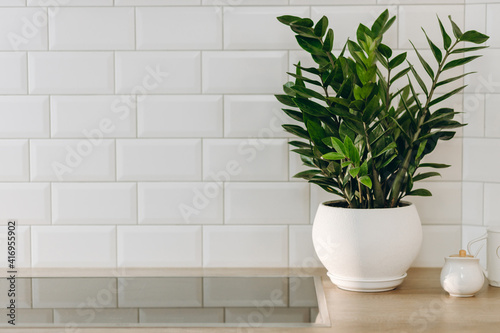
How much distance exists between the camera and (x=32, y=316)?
113 cm

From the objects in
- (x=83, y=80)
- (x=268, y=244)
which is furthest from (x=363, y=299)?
(x=83, y=80)

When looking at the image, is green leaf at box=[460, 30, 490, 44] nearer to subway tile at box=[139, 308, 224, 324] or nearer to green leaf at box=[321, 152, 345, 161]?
green leaf at box=[321, 152, 345, 161]

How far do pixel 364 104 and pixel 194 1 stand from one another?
499 millimetres

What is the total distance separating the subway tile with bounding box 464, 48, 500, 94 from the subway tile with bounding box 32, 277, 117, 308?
92 centimetres

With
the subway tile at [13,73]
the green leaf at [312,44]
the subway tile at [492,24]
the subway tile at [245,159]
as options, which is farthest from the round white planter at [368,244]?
the subway tile at [13,73]

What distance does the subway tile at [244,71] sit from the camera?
1.37 metres

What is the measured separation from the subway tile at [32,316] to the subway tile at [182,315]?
0.17 metres

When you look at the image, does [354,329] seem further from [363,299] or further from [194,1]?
[194,1]

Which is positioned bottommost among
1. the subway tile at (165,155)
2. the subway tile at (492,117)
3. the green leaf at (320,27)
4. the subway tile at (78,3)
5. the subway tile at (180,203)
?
the subway tile at (180,203)

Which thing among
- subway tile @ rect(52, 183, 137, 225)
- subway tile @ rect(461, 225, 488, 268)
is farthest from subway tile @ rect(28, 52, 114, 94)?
subway tile @ rect(461, 225, 488, 268)

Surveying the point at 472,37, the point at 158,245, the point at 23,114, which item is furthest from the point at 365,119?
the point at 23,114

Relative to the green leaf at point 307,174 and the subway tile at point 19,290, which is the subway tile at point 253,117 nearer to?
the green leaf at point 307,174

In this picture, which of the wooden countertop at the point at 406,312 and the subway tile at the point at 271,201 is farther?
the subway tile at the point at 271,201

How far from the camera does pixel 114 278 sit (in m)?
1.33
